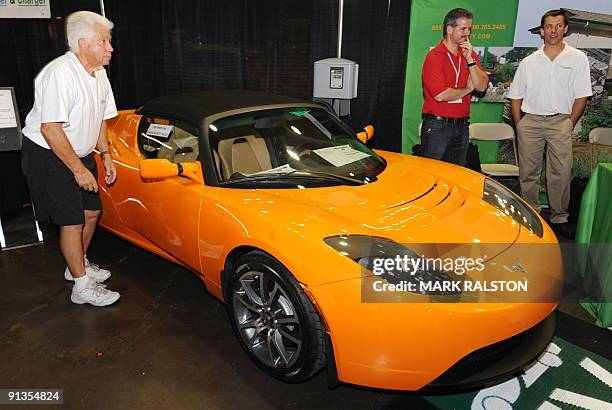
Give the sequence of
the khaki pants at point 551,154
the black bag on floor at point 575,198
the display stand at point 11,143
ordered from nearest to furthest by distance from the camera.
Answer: the display stand at point 11,143 → the khaki pants at point 551,154 → the black bag on floor at point 575,198

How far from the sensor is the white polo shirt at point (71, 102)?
2561mm

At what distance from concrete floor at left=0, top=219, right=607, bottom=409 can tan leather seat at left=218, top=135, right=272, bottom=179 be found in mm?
931

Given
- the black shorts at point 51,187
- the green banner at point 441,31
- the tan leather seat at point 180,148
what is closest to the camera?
the black shorts at point 51,187

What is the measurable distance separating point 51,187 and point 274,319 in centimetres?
156

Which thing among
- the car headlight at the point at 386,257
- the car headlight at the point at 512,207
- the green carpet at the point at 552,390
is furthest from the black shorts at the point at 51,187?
the car headlight at the point at 512,207

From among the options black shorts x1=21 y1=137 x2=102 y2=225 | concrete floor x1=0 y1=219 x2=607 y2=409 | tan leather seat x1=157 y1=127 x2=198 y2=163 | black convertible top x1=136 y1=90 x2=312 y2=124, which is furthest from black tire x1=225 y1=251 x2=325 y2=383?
black shorts x1=21 y1=137 x2=102 y2=225

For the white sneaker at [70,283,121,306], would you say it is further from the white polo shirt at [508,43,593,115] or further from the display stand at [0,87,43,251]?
the white polo shirt at [508,43,593,115]

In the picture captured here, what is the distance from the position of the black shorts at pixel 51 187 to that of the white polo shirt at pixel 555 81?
3.84m

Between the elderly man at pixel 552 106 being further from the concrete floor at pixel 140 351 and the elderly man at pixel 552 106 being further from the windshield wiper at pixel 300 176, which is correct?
the windshield wiper at pixel 300 176

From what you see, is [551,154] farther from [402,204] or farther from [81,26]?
[81,26]

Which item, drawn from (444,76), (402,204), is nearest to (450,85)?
(444,76)

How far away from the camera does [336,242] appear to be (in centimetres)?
206

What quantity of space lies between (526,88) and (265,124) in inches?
110

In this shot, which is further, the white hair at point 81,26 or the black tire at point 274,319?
the white hair at point 81,26
